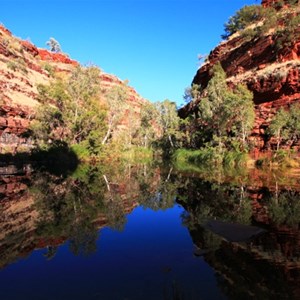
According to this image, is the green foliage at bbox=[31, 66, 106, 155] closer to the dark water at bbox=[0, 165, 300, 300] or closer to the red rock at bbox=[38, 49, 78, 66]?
the dark water at bbox=[0, 165, 300, 300]

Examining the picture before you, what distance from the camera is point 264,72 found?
1997 inches

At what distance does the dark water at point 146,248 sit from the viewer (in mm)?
5559

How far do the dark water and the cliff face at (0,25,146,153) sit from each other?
96.9 ft

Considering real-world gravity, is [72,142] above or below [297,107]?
below

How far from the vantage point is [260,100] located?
49.3 metres

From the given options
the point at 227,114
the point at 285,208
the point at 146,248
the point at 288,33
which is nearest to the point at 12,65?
the point at 227,114

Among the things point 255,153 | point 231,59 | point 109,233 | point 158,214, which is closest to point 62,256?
point 109,233

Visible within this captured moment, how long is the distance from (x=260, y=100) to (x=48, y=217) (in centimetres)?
4467

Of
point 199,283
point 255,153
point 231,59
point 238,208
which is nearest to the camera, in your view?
point 199,283

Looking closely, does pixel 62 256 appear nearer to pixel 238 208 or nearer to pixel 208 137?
pixel 238 208

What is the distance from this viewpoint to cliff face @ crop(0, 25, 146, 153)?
42.0m

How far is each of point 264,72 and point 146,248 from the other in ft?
159

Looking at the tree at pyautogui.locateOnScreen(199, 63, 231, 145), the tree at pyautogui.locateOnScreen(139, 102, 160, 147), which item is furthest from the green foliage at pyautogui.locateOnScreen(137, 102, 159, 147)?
the tree at pyautogui.locateOnScreen(199, 63, 231, 145)

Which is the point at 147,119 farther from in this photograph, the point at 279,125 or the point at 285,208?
the point at 285,208
